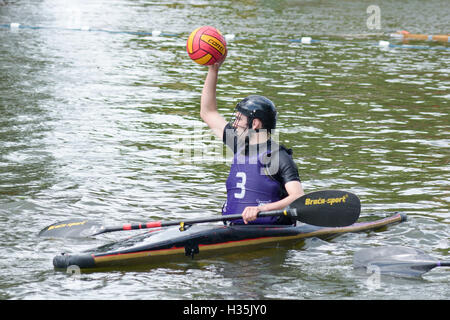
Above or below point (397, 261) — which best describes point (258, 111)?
above

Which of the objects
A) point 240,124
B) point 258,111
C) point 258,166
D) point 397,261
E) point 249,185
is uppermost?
point 258,111

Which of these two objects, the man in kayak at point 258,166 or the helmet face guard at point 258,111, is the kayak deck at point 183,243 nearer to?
the man in kayak at point 258,166

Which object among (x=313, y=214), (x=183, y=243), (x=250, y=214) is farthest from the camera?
(x=313, y=214)

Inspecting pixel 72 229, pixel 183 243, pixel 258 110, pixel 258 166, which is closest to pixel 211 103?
pixel 258 110

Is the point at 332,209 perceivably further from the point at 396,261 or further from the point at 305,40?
the point at 305,40

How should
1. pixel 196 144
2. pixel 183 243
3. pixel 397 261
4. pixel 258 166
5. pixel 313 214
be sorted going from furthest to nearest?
pixel 196 144 < pixel 258 166 < pixel 313 214 < pixel 183 243 < pixel 397 261

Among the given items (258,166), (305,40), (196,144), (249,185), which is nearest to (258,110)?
(258,166)

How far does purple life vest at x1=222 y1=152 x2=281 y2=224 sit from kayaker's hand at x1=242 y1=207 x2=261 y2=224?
1.24 feet

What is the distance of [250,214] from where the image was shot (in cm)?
729

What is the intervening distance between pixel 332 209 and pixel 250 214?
2.94 ft

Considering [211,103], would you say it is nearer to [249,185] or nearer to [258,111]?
[258,111]

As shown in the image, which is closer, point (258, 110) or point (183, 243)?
point (183, 243)

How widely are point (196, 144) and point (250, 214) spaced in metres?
5.13

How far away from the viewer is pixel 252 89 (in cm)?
1622
